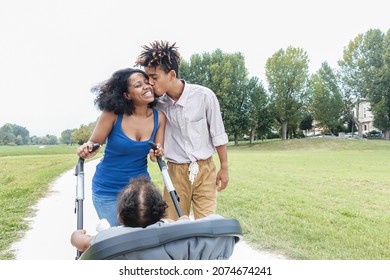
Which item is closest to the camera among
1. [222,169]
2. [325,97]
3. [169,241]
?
[169,241]

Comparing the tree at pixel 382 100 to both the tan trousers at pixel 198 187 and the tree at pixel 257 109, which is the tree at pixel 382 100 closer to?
the tree at pixel 257 109

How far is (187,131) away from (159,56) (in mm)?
360

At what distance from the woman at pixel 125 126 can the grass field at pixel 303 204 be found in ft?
4.68

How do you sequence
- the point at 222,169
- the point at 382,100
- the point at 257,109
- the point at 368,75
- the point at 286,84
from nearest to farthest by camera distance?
1. the point at 222,169
2. the point at 382,100
3. the point at 286,84
4. the point at 257,109
5. the point at 368,75

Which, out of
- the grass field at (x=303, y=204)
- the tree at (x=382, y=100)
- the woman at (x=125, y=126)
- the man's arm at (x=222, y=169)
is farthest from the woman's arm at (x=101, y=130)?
the tree at (x=382, y=100)

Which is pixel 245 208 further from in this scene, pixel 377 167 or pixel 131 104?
pixel 377 167

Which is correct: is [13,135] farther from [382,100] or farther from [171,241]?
[382,100]

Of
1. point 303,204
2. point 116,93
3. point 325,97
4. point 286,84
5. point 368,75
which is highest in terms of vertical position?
point 368,75

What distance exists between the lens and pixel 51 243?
132 inches

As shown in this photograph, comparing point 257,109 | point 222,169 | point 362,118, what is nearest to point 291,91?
point 257,109

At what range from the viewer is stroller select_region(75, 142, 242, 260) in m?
1.35

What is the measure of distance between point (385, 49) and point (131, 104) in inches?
296

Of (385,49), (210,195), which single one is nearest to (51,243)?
(210,195)

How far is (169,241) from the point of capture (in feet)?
4.54
